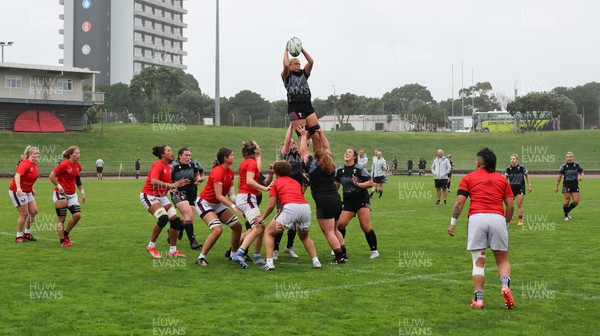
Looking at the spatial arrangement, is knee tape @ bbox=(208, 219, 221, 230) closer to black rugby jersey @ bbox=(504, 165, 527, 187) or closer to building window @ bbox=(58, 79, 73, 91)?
black rugby jersey @ bbox=(504, 165, 527, 187)

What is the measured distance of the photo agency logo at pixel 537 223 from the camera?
18922 mm

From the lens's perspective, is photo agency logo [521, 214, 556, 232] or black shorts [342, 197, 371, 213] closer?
black shorts [342, 197, 371, 213]

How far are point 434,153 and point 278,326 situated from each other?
72.1 m

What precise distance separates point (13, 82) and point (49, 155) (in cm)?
1426

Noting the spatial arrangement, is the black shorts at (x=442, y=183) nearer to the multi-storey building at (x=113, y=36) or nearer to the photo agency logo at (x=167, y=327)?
the photo agency logo at (x=167, y=327)

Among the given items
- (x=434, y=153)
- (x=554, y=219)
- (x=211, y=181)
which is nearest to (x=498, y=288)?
(x=211, y=181)

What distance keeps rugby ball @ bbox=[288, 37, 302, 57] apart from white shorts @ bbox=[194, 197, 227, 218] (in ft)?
9.86

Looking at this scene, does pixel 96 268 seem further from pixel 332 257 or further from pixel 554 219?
pixel 554 219

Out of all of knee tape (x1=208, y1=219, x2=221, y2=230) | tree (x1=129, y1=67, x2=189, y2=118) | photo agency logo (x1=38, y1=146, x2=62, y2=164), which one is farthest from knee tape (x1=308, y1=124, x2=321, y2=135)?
tree (x1=129, y1=67, x2=189, y2=118)

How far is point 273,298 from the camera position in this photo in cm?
976

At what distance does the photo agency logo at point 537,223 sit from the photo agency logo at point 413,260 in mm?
5891

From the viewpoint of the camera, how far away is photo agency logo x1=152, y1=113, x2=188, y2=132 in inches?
3277

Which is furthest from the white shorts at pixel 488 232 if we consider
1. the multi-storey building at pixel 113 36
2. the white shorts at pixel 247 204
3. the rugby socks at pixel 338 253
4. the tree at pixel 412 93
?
the tree at pixel 412 93

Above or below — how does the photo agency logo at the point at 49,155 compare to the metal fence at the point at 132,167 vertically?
above
